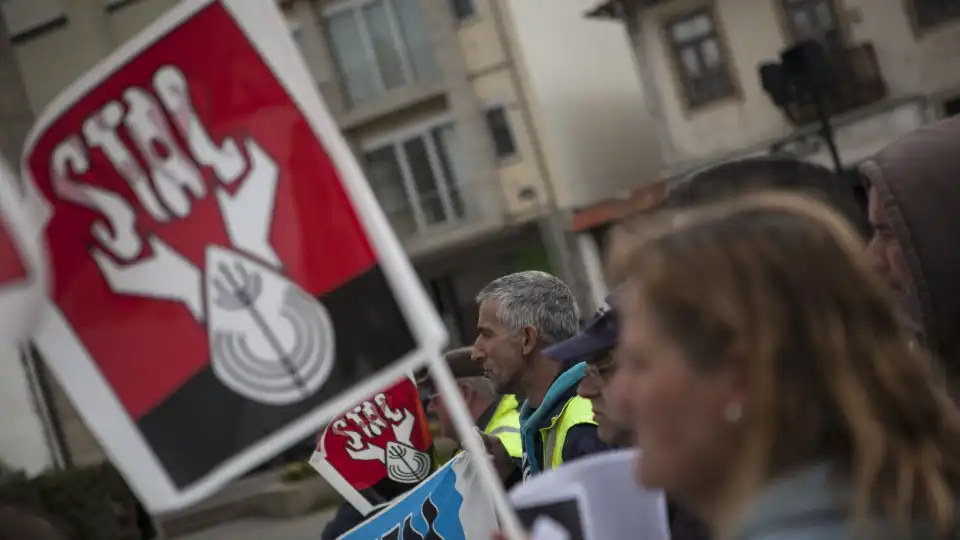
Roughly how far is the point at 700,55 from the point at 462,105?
4.19 metres

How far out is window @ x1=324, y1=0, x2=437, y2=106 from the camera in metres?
20.5

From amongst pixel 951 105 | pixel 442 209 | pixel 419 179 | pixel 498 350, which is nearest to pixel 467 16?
pixel 419 179

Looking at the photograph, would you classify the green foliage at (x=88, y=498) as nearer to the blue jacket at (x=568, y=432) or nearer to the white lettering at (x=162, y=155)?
the blue jacket at (x=568, y=432)

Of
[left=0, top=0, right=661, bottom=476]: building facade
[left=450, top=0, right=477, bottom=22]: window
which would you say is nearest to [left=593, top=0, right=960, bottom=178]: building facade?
[left=0, top=0, right=661, bottom=476]: building facade

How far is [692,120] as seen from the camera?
17750 mm

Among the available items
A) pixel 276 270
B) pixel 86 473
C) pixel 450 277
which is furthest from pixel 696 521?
A: pixel 450 277

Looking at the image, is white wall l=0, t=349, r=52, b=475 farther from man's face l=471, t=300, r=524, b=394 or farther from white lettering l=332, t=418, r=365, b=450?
man's face l=471, t=300, r=524, b=394

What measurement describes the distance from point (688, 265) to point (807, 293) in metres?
0.12

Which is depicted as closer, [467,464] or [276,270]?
[276,270]

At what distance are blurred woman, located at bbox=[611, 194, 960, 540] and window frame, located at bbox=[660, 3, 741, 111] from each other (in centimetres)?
1681

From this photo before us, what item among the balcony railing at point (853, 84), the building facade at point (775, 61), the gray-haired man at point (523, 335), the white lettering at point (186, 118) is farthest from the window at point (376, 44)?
the white lettering at point (186, 118)

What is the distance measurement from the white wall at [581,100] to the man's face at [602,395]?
683 inches

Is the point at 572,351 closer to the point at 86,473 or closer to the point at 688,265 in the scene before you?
the point at 688,265

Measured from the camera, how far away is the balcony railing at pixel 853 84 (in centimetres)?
1669
